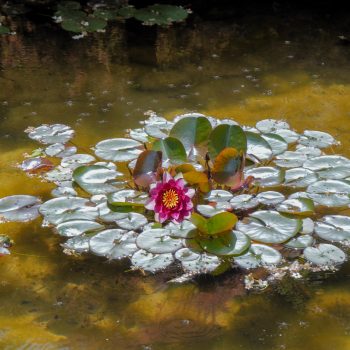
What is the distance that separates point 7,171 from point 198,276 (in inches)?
30.7

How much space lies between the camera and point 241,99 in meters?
2.71

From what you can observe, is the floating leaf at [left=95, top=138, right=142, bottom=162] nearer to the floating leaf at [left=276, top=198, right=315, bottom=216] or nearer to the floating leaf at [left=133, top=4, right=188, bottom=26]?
the floating leaf at [left=276, top=198, right=315, bottom=216]

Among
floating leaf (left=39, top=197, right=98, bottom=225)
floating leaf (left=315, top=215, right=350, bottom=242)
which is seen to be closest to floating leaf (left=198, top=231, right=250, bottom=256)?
floating leaf (left=315, top=215, right=350, bottom=242)

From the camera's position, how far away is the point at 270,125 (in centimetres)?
237

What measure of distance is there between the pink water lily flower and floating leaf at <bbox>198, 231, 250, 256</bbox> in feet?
0.29

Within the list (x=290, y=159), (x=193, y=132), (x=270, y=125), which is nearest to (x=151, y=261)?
(x=193, y=132)

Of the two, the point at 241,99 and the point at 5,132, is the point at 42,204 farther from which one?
the point at 241,99

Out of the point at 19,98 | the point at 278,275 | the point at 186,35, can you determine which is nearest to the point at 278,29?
the point at 186,35

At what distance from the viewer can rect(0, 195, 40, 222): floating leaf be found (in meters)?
2.01

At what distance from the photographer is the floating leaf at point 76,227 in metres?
1.91

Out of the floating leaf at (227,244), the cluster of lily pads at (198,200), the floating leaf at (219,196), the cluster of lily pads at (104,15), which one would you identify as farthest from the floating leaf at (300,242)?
the cluster of lily pads at (104,15)

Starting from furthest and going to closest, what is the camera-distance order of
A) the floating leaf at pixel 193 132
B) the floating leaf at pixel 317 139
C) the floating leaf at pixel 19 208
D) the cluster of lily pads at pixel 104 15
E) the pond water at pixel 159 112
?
1. the cluster of lily pads at pixel 104 15
2. the floating leaf at pixel 317 139
3. the floating leaf at pixel 193 132
4. the floating leaf at pixel 19 208
5. the pond water at pixel 159 112

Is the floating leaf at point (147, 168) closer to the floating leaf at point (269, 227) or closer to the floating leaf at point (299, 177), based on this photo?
the floating leaf at point (269, 227)

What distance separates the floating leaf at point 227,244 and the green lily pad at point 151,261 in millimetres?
97
